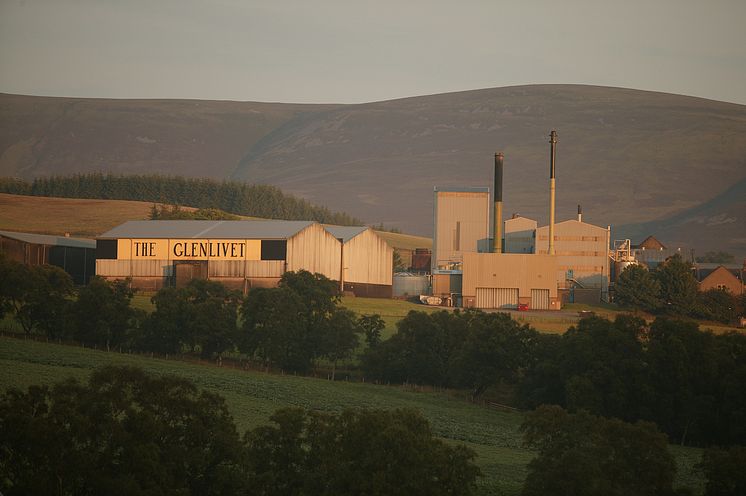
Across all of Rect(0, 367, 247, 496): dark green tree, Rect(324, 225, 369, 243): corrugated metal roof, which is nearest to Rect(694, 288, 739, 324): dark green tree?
Rect(324, 225, 369, 243): corrugated metal roof

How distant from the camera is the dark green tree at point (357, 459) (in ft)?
100

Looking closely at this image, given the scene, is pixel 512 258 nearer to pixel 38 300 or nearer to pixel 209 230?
pixel 209 230

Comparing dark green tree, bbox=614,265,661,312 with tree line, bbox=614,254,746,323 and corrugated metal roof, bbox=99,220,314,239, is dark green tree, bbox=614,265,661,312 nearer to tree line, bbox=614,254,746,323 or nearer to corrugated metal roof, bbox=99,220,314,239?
tree line, bbox=614,254,746,323

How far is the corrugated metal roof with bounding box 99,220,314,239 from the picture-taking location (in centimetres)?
9306

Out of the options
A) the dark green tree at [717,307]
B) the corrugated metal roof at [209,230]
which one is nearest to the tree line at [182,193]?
the corrugated metal roof at [209,230]

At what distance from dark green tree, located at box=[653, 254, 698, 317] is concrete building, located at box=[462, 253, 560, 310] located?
9044 millimetres

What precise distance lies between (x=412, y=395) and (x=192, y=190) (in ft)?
430

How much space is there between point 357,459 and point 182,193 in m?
153

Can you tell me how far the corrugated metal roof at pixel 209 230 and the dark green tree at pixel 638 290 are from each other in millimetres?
27724

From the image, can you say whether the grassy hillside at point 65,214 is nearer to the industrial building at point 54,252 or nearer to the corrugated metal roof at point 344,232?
the industrial building at point 54,252

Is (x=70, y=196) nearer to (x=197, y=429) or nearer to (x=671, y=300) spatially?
(x=671, y=300)

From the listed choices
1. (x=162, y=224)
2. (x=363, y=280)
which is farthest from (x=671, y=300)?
(x=162, y=224)

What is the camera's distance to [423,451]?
3128 centimetres

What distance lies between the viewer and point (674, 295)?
3858 inches
